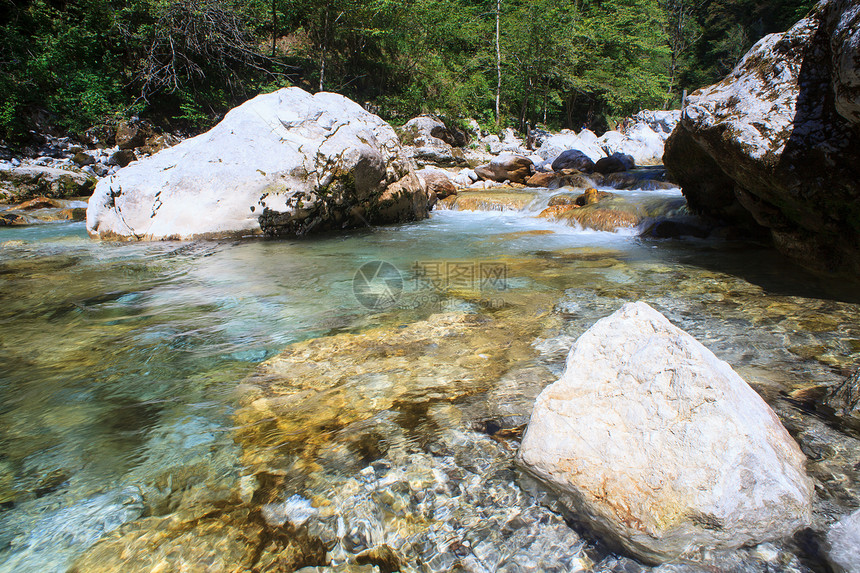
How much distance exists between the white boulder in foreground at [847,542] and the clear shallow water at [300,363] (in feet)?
0.41

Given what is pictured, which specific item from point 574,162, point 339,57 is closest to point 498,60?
point 339,57

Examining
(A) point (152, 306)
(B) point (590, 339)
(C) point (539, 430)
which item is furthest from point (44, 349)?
(B) point (590, 339)

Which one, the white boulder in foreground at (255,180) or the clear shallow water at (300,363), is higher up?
the white boulder in foreground at (255,180)

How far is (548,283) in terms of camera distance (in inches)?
159

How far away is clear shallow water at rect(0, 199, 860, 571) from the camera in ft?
4.89

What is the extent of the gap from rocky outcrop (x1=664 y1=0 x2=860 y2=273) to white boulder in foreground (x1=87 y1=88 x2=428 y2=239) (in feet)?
15.7

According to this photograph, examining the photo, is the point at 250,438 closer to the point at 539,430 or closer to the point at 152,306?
the point at 539,430

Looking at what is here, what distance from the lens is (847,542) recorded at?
118 cm

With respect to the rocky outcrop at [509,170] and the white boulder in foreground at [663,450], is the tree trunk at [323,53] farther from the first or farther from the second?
the white boulder in foreground at [663,450]

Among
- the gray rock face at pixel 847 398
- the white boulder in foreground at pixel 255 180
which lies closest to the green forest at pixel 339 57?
the white boulder in foreground at pixel 255 180

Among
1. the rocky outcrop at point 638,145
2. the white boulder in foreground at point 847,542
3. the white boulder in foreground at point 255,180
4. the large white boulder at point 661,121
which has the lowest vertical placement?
the white boulder in foreground at point 847,542

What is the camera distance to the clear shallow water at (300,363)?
4.89ft

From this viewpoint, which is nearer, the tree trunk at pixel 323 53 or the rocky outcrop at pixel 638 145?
the tree trunk at pixel 323 53

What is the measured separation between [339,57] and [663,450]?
21426mm
